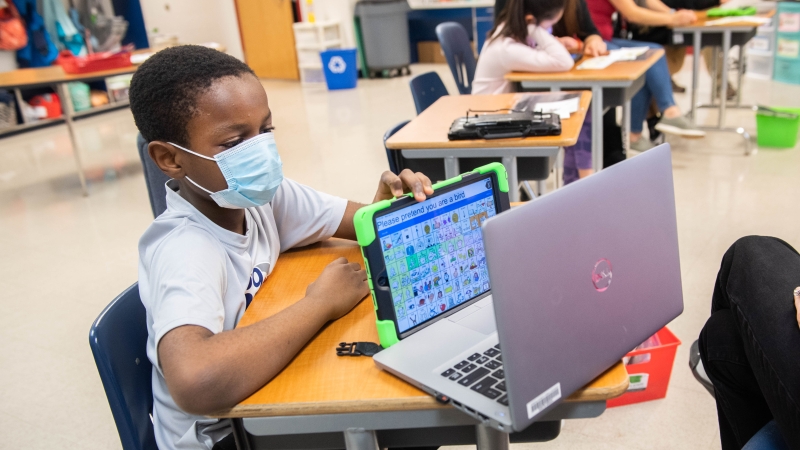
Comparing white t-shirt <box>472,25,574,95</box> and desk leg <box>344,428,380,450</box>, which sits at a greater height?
white t-shirt <box>472,25,574,95</box>

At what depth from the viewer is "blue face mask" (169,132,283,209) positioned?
1105 millimetres

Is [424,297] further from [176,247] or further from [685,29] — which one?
[685,29]

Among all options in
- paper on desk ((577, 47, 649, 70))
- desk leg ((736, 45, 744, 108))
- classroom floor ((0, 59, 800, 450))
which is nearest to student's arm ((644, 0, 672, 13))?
desk leg ((736, 45, 744, 108))

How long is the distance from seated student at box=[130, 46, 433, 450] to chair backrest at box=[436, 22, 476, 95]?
2423 millimetres

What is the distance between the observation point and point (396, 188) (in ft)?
3.50

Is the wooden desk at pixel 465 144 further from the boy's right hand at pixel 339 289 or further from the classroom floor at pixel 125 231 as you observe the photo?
the boy's right hand at pixel 339 289

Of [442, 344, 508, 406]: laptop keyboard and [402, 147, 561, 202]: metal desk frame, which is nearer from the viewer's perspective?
[442, 344, 508, 406]: laptop keyboard

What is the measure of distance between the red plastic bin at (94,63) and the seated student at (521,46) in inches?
96.2

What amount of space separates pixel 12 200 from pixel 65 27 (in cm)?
281

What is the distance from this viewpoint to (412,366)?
2.91 ft

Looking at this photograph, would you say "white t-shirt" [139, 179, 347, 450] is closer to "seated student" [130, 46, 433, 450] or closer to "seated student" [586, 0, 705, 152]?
"seated student" [130, 46, 433, 450]

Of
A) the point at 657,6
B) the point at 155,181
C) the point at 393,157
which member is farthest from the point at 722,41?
the point at 155,181

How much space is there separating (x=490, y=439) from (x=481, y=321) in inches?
6.6

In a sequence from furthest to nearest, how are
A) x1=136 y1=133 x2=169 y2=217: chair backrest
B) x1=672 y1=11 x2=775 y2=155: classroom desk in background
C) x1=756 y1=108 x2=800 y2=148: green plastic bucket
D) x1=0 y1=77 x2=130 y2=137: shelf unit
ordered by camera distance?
x1=0 y1=77 x2=130 y2=137: shelf unit < x1=672 y1=11 x2=775 y2=155: classroom desk in background < x1=756 y1=108 x2=800 y2=148: green plastic bucket < x1=136 y1=133 x2=169 y2=217: chair backrest
